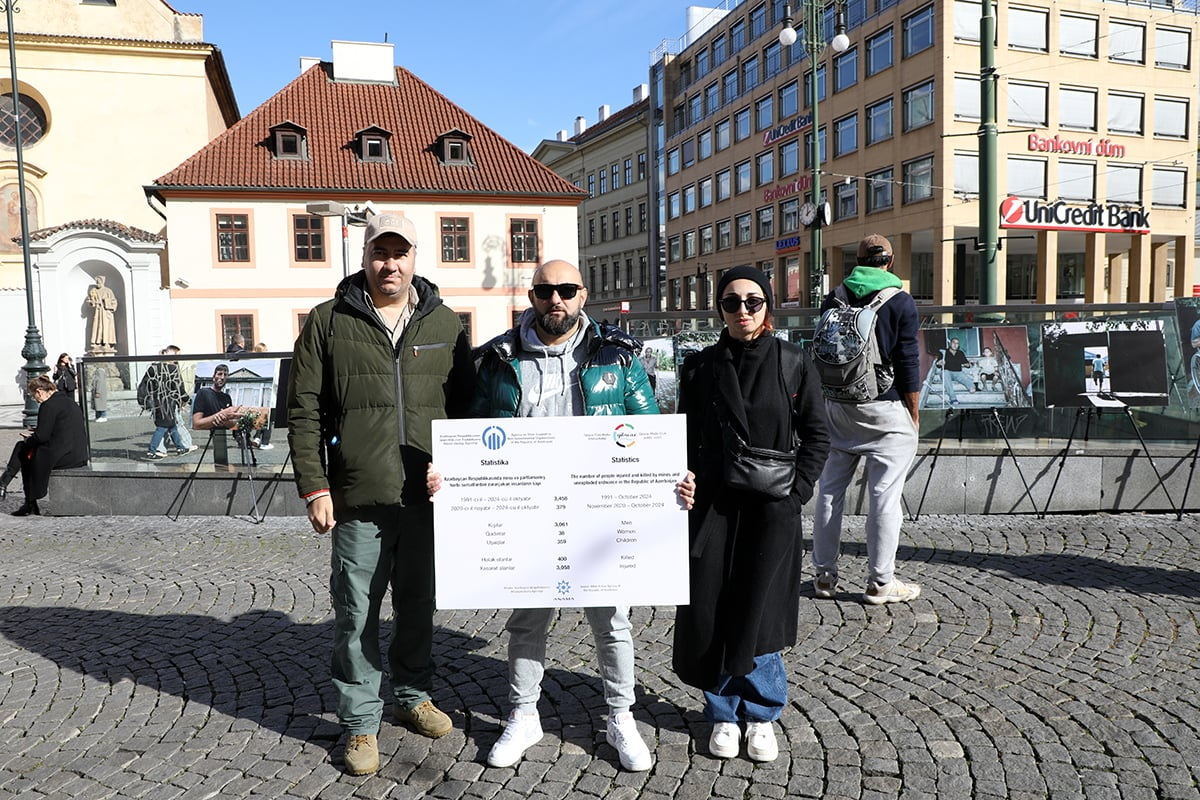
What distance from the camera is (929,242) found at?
43438 millimetres

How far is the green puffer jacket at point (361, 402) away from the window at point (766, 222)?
50948 mm

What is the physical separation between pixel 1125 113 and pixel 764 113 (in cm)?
1830

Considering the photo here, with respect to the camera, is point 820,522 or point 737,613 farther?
point 820,522

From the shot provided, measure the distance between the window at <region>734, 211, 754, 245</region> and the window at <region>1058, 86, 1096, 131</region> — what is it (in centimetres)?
1809

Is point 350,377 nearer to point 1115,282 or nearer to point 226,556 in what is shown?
point 226,556

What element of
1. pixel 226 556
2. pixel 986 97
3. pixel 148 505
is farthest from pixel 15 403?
pixel 986 97

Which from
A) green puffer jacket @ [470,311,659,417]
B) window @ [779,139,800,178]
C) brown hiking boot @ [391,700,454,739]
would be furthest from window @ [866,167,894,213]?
brown hiking boot @ [391,700,454,739]

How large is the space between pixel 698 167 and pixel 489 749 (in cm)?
6023

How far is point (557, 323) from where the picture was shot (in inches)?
134

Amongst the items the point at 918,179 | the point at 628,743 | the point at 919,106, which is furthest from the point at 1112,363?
the point at 919,106

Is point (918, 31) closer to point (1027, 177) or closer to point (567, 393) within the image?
point (1027, 177)

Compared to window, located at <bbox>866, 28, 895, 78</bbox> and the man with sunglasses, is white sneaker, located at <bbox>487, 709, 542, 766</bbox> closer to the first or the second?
the man with sunglasses

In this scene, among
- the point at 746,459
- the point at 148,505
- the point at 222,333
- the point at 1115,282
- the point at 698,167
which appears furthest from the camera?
the point at 698,167

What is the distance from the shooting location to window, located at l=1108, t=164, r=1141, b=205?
140 feet
